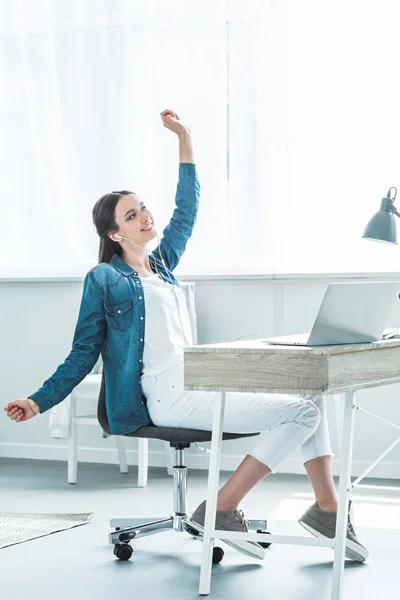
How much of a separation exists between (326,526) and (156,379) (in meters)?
0.62

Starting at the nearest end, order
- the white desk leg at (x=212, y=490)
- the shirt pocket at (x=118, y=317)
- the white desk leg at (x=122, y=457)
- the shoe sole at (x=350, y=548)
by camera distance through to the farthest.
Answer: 1. the white desk leg at (x=212, y=490)
2. the shoe sole at (x=350, y=548)
3. the shirt pocket at (x=118, y=317)
4. the white desk leg at (x=122, y=457)

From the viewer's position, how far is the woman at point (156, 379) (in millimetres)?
2537

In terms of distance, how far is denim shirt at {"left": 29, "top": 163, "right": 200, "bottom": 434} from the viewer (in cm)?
268

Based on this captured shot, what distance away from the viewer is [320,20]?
412 cm

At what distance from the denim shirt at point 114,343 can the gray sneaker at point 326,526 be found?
1.73ft

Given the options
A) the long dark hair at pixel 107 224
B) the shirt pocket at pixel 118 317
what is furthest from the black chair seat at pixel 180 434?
the long dark hair at pixel 107 224

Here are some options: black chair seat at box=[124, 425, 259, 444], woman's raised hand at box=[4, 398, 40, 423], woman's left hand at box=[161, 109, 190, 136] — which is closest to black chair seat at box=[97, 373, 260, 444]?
black chair seat at box=[124, 425, 259, 444]

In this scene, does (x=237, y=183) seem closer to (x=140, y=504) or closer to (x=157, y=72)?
(x=157, y=72)

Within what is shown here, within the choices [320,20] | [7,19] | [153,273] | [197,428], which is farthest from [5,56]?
[197,428]

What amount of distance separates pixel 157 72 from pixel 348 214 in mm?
1130

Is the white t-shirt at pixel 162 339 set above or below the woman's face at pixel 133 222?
below

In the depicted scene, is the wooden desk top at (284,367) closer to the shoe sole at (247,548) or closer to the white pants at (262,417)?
the white pants at (262,417)

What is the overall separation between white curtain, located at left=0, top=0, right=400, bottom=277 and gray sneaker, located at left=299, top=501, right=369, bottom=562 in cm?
165

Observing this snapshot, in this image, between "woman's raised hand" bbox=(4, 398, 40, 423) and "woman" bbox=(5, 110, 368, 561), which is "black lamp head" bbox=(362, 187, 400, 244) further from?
"woman's raised hand" bbox=(4, 398, 40, 423)
